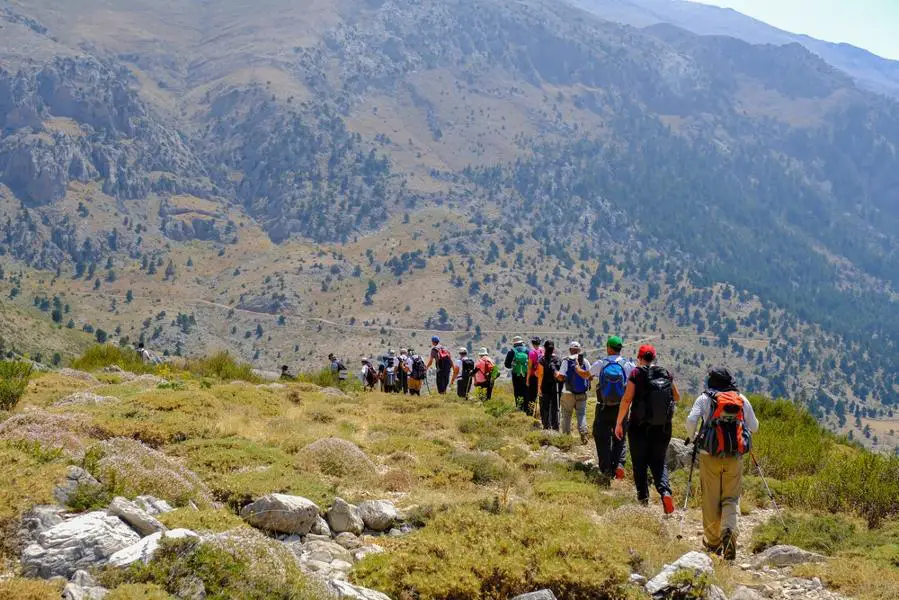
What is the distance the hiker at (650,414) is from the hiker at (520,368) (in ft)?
24.3

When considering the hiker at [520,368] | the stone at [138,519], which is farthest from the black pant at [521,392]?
the stone at [138,519]

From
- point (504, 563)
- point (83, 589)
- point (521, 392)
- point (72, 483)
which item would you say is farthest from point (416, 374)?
point (83, 589)

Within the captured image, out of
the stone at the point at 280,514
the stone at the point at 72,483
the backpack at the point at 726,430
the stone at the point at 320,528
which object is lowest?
the stone at the point at 320,528

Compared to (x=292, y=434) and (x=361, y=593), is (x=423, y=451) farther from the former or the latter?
(x=361, y=593)

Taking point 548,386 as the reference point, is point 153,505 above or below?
above

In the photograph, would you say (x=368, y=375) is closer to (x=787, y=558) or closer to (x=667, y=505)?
(x=667, y=505)

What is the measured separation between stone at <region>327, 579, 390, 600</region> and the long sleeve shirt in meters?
4.27

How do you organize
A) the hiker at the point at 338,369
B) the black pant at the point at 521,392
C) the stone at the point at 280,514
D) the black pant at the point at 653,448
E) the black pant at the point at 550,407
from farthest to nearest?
the hiker at the point at 338,369 < the black pant at the point at 521,392 < the black pant at the point at 550,407 < the black pant at the point at 653,448 < the stone at the point at 280,514

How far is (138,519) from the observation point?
6641 mm

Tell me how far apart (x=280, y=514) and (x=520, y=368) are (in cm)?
1080

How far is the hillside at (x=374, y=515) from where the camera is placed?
6.09 metres

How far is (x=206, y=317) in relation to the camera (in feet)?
639

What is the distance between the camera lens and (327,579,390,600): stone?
247 inches

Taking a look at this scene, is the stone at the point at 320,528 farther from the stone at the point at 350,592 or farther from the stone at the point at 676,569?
the stone at the point at 676,569
